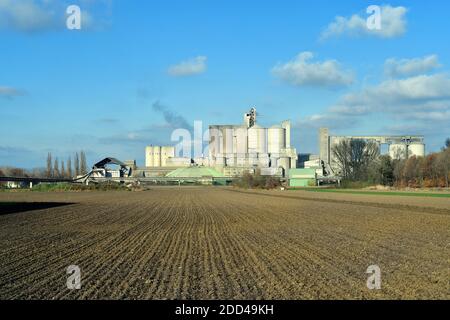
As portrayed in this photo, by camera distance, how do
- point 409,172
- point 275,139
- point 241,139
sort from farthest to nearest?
1. point 241,139
2. point 275,139
3. point 409,172

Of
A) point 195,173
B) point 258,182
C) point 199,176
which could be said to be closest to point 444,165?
point 258,182

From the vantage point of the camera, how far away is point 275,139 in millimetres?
187250

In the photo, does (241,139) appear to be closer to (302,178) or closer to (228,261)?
(302,178)

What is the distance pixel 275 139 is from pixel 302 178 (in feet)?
121

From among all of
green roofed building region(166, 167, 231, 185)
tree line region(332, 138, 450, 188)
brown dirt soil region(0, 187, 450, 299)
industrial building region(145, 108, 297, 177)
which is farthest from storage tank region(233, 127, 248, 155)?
brown dirt soil region(0, 187, 450, 299)

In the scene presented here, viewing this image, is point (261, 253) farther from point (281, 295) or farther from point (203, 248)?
point (281, 295)

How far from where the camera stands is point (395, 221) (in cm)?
3172

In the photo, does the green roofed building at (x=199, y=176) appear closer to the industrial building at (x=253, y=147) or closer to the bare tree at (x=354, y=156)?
the industrial building at (x=253, y=147)

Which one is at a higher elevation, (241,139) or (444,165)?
(241,139)

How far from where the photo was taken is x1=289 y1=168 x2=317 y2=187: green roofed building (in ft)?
489

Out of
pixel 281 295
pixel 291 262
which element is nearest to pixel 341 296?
pixel 281 295

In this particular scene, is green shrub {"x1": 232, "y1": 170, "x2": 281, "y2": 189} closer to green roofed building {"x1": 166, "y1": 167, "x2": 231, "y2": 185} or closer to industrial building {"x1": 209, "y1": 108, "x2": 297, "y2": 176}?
industrial building {"x1": 209, "y1": 108, "x2": 297, "y2": 176}

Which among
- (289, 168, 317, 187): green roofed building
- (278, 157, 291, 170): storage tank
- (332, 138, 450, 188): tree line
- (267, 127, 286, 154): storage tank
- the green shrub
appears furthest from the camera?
(267, 127, 286, 154): storage tank

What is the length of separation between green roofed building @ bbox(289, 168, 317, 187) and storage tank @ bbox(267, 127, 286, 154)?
1185 inches
